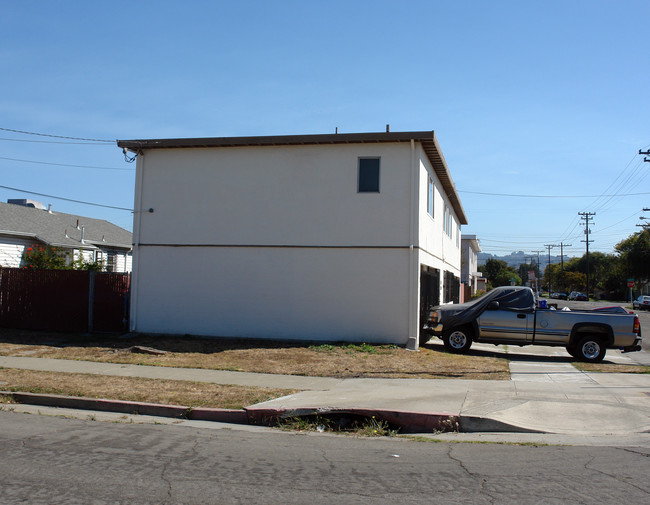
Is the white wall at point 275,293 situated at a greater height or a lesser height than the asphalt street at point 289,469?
greater

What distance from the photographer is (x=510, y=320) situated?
50.6 feet

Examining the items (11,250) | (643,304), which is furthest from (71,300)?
(643,304)

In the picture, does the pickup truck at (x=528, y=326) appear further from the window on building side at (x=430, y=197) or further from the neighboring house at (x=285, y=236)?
the window on building side at (x=430, y=197)

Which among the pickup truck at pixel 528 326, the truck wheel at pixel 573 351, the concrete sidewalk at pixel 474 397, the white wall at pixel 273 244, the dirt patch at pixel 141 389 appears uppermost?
the white wall at pixel 273 244

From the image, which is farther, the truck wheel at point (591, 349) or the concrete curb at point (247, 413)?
the truck wheel at point (591, 349)

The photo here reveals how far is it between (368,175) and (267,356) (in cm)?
587

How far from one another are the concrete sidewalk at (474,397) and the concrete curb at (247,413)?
0.02 m

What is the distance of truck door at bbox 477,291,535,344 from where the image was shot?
1533 cm

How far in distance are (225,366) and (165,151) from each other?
7938 millimetres

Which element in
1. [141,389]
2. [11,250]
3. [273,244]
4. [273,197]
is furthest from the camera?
[11,250]

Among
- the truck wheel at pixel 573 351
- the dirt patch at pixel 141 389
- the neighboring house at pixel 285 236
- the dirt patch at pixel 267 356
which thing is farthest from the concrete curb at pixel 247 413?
the truck wheel at pixel 573 351

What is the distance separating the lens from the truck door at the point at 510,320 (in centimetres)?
1533

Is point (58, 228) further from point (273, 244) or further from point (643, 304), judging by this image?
point (643, 304)

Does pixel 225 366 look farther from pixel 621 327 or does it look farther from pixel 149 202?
pixel 621 327
